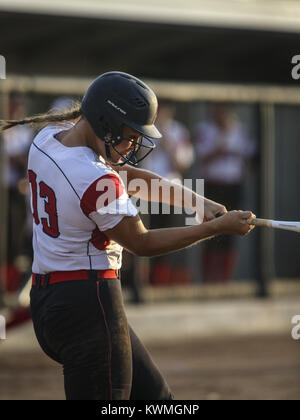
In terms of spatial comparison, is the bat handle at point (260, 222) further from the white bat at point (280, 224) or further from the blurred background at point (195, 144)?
the blurred background at point (195, 144)

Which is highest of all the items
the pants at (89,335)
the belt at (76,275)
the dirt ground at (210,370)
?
the belt at (76,275)

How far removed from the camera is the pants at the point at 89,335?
3.88m

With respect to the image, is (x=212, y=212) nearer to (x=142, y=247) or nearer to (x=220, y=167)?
(x=142, y=247)

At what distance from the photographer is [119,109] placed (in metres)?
3.96

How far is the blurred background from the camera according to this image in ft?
29.5

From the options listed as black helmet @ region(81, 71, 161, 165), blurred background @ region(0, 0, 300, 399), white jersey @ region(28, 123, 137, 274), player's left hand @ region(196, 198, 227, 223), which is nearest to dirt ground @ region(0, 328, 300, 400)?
blurred background @ region(0, 0, 300, 399)

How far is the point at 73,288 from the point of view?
12.9 ft

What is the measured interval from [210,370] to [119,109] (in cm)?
421

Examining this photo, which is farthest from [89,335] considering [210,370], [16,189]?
[16,189]

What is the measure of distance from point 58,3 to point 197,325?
3462 millimetres

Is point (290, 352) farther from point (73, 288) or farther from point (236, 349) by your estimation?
point (73, 288)

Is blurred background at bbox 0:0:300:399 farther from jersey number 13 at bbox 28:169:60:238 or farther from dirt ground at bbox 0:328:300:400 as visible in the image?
jersey number 13 at bbox 28:169:60:238

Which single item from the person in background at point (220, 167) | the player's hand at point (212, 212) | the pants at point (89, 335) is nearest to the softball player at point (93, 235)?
the pants at point (89, 335)

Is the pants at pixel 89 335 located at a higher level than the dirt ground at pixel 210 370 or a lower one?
higher
